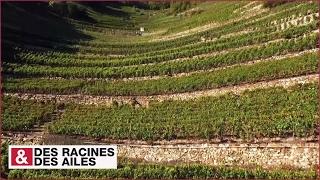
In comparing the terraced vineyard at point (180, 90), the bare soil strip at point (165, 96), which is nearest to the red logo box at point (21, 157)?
the terraced vineyard at point (180, 90)

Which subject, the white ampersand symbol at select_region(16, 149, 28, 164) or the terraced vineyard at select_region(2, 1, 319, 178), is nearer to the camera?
the white ampersand symbol at select_region(16, 149, 28, 164)

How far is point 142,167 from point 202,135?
5.53 m

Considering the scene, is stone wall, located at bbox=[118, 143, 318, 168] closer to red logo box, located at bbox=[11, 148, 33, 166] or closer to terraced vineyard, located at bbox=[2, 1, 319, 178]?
terraced vineyard, located at bbox=[2, 1, 319, 178]

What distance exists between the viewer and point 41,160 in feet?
123

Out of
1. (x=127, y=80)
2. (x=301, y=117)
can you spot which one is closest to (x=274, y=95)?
(x=301, y=117)

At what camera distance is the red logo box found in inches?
1463

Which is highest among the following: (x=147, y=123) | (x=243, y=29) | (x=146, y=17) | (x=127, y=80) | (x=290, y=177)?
(x=146, y=17)

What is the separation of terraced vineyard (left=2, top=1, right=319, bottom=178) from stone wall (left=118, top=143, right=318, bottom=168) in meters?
0.08

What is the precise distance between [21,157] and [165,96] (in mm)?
18046

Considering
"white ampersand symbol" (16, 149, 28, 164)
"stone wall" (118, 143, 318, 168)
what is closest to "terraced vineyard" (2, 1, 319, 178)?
"stone wall" (118, 143, 318, 168)

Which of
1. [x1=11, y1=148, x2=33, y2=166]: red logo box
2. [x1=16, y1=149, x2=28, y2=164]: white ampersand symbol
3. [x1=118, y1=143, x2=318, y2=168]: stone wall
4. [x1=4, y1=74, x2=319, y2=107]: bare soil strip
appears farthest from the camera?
[x1=4, y1=74, x2=319, y2=107]: bare soil strip

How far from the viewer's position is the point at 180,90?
52.2 meters

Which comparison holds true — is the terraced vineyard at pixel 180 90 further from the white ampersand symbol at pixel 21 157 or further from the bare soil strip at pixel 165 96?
the white ampersand symbol at pixel 21 157

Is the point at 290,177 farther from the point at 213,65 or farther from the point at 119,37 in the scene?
the point at 119,37
